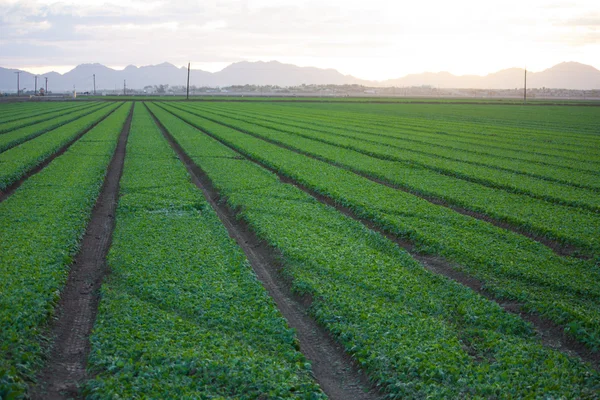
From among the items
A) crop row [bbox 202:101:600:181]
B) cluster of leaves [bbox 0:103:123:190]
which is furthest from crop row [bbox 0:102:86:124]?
crop row [bbox 202:101:600:181]

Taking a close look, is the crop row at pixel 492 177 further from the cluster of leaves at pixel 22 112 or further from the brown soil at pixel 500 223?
the cluster of leaves at pixel 22 112

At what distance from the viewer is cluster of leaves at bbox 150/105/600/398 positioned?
7.14m

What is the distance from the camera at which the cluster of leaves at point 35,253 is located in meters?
7.45

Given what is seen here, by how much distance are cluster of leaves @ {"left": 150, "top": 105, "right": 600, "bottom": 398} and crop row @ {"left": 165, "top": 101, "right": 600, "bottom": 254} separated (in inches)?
176

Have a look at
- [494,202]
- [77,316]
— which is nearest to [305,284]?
[77,316]

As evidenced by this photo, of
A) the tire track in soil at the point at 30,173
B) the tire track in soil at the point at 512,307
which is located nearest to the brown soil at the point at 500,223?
the tire track in soil at the point at 512,307

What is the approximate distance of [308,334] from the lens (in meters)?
8.89

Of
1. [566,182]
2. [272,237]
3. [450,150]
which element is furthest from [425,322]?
[450,150]

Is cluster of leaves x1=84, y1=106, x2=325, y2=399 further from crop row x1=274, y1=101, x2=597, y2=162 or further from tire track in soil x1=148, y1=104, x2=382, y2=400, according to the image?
crop row x1=274, y1=101, x2=597, y2=162

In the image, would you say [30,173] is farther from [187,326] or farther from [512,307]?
[512,307]

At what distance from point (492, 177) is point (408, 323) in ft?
48.6

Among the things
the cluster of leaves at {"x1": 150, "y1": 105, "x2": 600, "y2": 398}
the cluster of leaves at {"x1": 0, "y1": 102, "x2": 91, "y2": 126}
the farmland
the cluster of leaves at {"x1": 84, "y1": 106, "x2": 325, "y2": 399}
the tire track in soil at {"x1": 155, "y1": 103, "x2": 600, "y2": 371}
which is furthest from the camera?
the cluster of leaves at {"x1": 0, "y1": 102, "x2": 91, "y2": 126}

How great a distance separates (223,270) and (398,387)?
16.5ft

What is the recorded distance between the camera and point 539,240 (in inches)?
552
